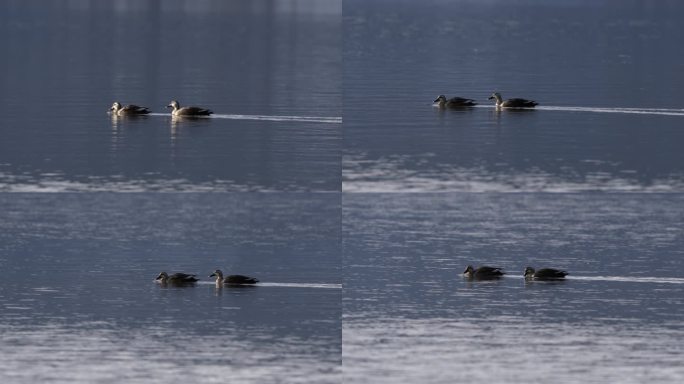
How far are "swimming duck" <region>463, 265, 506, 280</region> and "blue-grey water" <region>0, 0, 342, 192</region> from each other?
3928 millimetres

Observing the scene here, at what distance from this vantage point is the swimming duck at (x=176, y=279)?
34.6 m

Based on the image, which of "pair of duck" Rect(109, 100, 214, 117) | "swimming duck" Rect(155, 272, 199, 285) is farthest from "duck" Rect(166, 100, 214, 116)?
"swimming duck" Rect(155, 272, 199, 285)

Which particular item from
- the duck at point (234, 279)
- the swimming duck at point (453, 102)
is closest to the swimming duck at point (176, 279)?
the duck at point (234, 279)

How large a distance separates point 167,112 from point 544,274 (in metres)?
15.2

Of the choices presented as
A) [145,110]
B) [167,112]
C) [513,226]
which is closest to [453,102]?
[167,112]

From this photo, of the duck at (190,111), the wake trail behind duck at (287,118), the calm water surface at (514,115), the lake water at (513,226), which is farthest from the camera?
the duck at (190,111)

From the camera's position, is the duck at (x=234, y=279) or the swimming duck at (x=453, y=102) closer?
the duck at (x=234, y=279)

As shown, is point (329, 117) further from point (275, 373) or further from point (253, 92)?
point (275, 373)

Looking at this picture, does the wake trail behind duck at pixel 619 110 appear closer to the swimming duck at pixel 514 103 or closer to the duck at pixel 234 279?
the swimming duck at pixel 514 103

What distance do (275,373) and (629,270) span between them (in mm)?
9919

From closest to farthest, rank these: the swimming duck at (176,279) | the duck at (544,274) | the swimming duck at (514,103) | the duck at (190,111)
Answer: the duck at (544,274) < the swimming duck at (176,279) < the duck at (190,111) < the swimming duck at (514,103)

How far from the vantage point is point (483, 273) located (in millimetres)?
33531

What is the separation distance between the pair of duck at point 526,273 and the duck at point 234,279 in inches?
145

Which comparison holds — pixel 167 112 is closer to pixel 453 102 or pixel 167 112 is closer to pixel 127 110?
pixel 127 110
